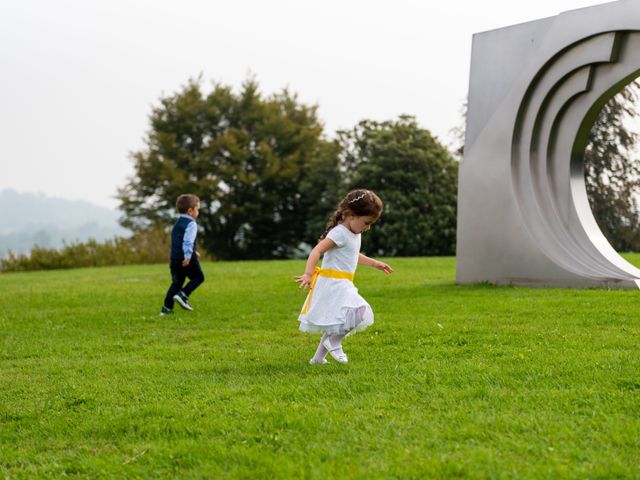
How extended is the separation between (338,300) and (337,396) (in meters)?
1.31

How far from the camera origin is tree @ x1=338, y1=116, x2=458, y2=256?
34.3 metres

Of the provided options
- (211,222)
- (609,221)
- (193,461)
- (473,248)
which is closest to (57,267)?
(211,222)

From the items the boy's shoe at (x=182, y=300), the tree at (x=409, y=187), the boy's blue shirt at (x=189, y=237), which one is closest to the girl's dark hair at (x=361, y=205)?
the boy's blue shirt at (x=189, y=237)

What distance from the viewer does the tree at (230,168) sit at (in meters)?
41.2

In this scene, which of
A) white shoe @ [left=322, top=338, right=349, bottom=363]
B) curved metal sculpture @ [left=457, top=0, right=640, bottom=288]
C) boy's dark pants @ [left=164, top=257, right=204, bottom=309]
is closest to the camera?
white shoe @ [left=322, top=338, right=349, bottom=363]

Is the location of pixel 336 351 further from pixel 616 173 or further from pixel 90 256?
pixel 616 173

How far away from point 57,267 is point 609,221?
78.6ft

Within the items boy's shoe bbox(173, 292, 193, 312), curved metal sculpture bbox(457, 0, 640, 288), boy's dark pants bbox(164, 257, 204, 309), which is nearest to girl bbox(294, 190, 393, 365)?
boy's dark pants bbox(164, 257, 204, 309)

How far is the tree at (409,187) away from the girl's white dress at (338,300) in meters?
27.0

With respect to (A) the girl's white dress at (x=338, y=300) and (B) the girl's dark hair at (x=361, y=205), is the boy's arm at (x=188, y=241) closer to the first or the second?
(A) the girl's white dress at (x=338, y=300)

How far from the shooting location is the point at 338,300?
22.3 ft

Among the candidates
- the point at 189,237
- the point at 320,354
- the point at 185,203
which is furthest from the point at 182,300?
the point at 320,354

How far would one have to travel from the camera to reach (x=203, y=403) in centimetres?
555

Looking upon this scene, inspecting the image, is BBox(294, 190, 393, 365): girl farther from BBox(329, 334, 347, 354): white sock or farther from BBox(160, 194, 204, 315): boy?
BBox(160, 194, 204, 315): boy
